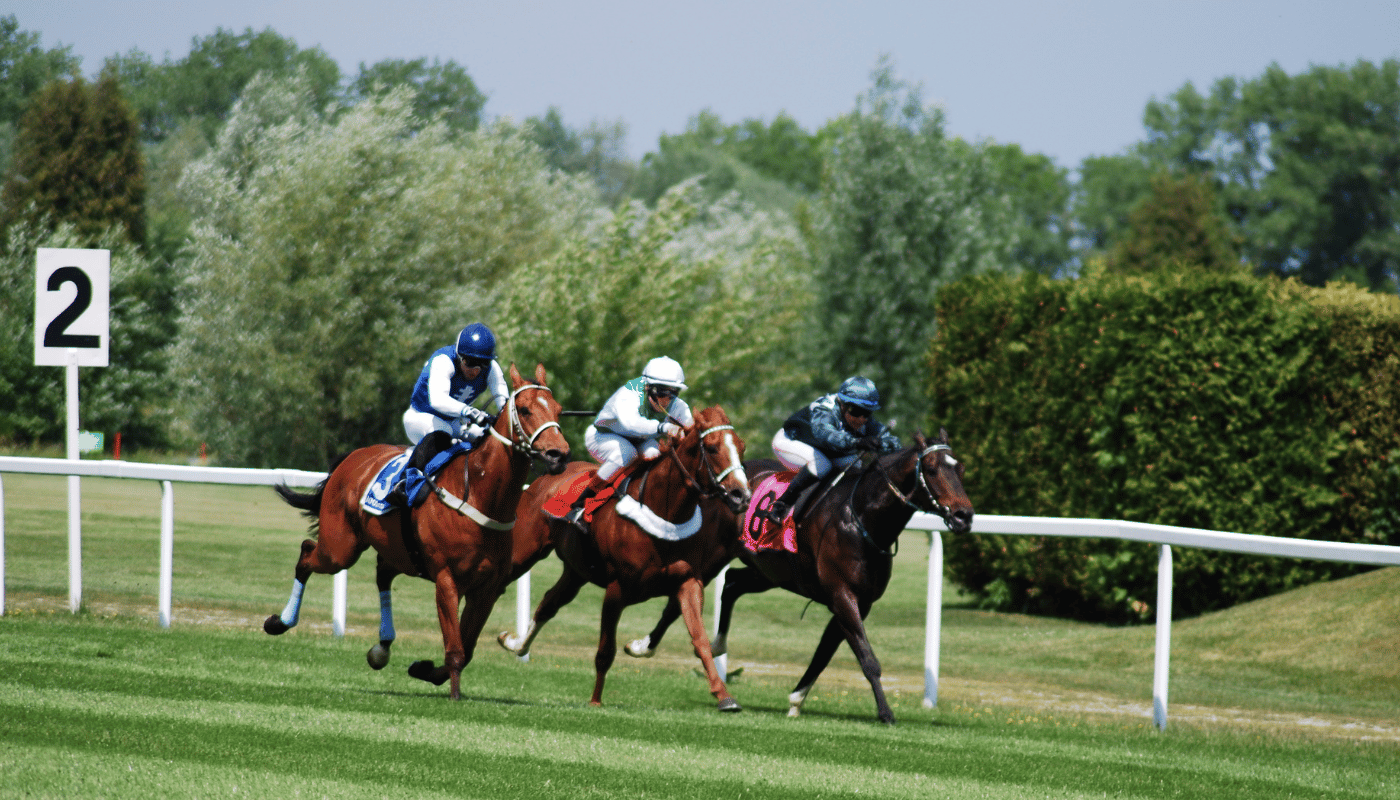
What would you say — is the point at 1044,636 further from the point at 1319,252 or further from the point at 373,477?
the point at 1319,252

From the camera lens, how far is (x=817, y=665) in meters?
8.71

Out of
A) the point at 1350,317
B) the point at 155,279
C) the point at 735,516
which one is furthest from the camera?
the point at 155,279

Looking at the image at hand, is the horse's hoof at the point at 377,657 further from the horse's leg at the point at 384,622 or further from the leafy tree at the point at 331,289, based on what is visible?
the leafy tree at the point at 331,289

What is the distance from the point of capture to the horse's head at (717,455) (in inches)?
323

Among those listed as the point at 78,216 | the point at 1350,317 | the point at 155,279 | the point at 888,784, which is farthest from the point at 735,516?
the point at 78,216

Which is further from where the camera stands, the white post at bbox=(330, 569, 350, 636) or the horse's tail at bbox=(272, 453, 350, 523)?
the white post at bbox=(330, 569, 350, 636)

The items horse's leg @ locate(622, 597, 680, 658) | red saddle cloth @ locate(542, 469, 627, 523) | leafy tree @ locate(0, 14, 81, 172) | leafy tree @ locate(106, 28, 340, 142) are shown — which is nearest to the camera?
red saddle cloth @ locate(542, 469, 627, 523)

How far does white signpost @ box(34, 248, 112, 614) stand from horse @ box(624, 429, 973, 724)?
5.14 meters

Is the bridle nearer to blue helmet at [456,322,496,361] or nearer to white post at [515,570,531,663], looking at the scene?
blue helmet at [456,322,496,361]

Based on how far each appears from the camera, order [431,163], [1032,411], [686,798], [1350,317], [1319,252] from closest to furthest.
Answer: [686,798] → [1350,317] → [1032,411] → [431,163] → [1319,252]

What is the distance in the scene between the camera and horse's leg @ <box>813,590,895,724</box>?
823 centimetres

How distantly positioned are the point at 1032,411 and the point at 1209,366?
1959mm

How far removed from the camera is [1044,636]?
1345 centimetres

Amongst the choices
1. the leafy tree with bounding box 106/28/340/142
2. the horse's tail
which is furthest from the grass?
the leafy tree with bounding box 106/28/340/142
